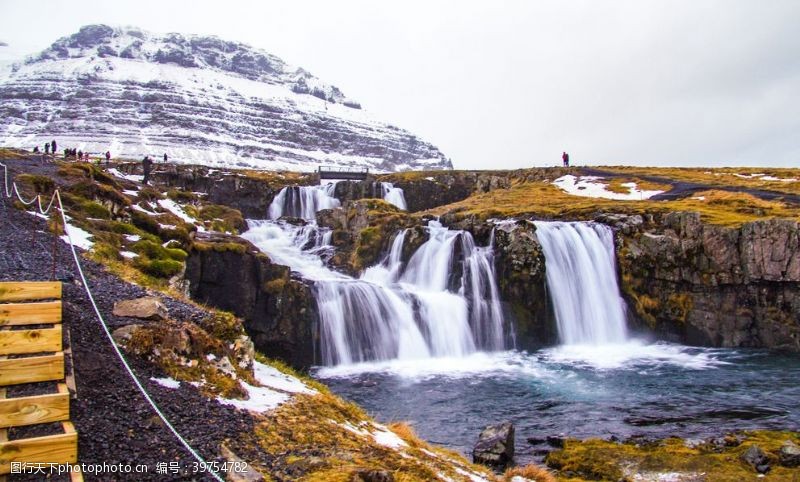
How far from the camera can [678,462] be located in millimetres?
13180

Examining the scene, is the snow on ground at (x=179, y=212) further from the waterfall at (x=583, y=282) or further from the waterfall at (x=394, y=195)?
the waterfall at (x=394, y=195)

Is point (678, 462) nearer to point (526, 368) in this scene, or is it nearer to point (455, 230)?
point (526, 368)

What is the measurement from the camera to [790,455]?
42.6 feet

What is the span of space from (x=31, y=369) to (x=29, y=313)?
1.79 meters

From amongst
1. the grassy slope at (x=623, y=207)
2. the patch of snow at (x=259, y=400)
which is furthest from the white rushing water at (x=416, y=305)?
Result: the patch of snow at (x=259, y=400)

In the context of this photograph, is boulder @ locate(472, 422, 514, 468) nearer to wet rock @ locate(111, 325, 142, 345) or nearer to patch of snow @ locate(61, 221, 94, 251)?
wet rock @ locate(111, 325, 142, 345)

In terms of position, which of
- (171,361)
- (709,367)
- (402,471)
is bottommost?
(709,367)

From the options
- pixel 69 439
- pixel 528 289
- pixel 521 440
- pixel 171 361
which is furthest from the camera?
pixel 528 289

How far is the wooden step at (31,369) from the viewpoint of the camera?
6941 millimetres

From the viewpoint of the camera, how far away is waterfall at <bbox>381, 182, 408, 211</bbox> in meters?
63.3

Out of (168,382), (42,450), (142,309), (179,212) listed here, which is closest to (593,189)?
(179,212)

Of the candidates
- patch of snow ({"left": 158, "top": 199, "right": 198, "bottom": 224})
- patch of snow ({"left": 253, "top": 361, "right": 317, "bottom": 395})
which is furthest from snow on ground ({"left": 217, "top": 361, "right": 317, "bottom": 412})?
patch of snow ({"left": 158, "top": 199, "right": 198, "bottom": 224})

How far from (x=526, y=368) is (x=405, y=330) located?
726 cm

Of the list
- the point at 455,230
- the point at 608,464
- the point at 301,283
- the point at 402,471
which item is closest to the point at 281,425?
the point at 402,471
